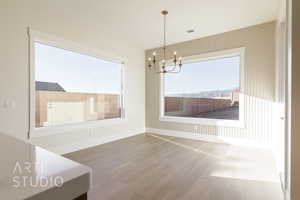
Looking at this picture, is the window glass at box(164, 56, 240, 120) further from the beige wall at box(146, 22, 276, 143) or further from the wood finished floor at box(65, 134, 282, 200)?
the wood finished floor at box(65, 134, 282, 200)

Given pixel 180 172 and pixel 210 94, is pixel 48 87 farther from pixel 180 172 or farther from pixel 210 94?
pixel 210 94

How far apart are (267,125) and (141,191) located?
346cm

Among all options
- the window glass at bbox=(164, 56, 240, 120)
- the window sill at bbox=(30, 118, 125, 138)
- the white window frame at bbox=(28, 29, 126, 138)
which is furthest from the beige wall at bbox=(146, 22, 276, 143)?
the white window frame at bbox=(28, 29, 126, 138)

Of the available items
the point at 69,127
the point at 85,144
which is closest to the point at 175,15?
the point at 69,127

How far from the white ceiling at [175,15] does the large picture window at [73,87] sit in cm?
94

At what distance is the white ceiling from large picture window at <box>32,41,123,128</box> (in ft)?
3.08

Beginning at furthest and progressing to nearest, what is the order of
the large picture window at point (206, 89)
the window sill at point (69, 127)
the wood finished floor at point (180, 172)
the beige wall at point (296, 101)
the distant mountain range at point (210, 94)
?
the distant mountain range at point (210, 94) < the large picture window at point (206, 89) < the window sill at point (69, 127) < the wood finished floor at point (180, 172) < the beige wall at point (296, 101)

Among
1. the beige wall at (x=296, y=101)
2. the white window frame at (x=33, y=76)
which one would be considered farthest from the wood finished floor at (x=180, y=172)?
the beige wall at (x=296, y=101)

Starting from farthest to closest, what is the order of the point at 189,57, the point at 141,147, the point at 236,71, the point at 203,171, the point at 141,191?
the point at 189,57 → the point at 236,71 → the point at 141,147 → the point at 203,171 → the point at 141,191

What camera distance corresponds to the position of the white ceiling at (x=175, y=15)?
10.6 ft

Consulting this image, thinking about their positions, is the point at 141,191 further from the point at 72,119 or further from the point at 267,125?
the point at 267,125

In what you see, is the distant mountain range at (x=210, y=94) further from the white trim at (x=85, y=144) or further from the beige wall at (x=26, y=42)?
the beige wall at (x=26, y=42)

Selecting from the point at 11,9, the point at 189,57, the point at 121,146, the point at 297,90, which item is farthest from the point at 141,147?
the point at 11,9

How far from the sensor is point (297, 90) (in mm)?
1438
